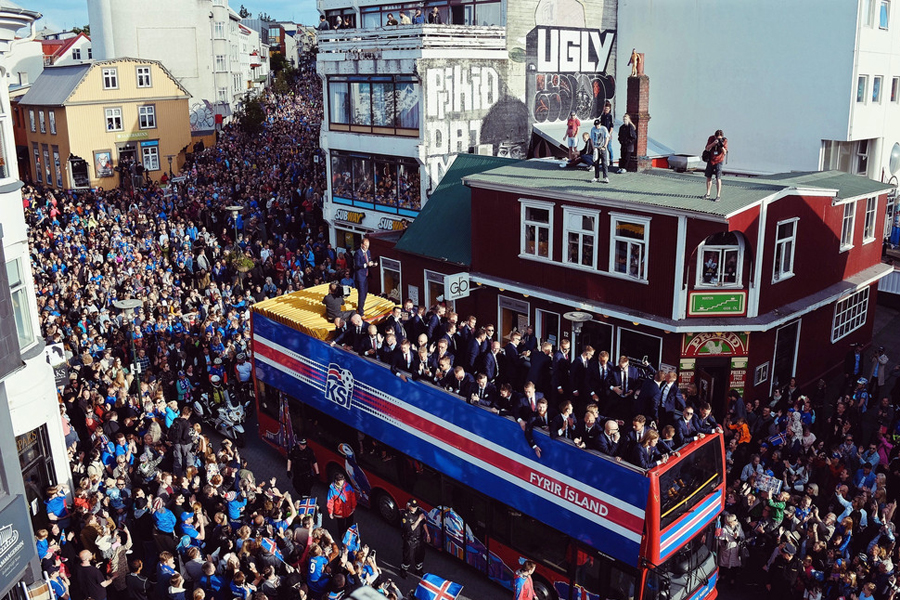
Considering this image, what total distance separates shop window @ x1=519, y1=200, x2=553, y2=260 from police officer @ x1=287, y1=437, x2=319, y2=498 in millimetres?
8603

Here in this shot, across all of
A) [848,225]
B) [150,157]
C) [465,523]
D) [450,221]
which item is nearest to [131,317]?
[450,221]

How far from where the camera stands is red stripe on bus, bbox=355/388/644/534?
37.5ft

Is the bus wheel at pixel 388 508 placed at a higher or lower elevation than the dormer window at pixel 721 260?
lower

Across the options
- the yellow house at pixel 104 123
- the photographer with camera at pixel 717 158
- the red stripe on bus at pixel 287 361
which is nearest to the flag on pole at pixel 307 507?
the red stripe on bus at pixel 287 361

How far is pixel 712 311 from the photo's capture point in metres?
18.8

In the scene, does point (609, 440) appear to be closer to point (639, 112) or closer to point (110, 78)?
point (639, 112)

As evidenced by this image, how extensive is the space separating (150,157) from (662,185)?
42487 millimetres

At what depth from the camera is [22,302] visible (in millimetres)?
14438

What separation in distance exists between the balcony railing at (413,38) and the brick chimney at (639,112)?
389 inches

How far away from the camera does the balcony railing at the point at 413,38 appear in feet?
97.3

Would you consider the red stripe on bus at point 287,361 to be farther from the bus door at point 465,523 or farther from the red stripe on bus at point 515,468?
the bus door at point 465,523

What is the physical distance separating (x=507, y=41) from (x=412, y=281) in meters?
12.3

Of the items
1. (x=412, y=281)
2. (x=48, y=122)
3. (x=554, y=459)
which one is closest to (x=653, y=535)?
(x=554, y=459)

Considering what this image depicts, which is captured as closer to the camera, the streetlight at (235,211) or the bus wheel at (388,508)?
the bus wheel at (388,508)
